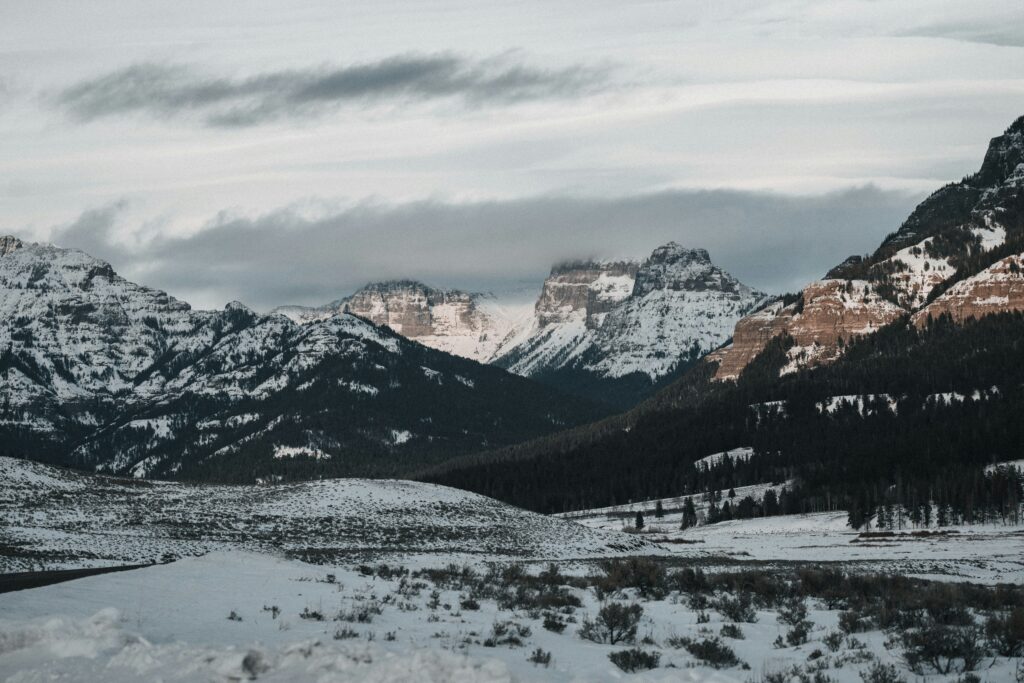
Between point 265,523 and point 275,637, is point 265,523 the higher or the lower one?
the higher one

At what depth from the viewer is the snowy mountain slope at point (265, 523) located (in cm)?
5838

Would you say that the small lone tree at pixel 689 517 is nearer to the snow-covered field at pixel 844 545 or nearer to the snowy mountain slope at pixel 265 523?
the snow-covered field at pixel 844 545

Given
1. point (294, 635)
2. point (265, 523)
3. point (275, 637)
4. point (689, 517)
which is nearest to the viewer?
point (275, 637)

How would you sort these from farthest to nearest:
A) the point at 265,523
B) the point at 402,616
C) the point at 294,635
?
the point at 265,523, the point at 402,616, the point at 294,635

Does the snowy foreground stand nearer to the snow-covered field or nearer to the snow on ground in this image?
the snow on ground

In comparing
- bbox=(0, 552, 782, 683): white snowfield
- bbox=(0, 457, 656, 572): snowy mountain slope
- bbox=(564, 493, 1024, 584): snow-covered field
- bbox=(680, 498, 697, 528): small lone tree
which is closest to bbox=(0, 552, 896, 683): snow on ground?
bbox=(0, 552, 782, 683): white snowfield

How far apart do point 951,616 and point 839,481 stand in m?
161

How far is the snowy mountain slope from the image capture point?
5838cm

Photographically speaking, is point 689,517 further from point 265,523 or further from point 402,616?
point 402,616

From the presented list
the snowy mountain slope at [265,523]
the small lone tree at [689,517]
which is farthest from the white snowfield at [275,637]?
the small lone tree at [689,517]

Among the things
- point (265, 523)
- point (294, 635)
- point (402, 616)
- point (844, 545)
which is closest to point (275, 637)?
point (294, 635)

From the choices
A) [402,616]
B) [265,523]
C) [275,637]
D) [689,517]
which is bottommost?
[689,517]

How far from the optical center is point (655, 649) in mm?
24750

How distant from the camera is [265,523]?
240ft
